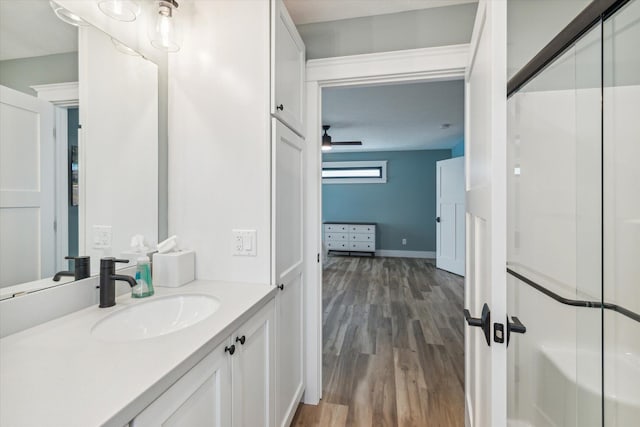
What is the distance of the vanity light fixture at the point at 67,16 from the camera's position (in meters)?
1.02

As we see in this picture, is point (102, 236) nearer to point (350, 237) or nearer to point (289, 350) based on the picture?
point (289, 350)

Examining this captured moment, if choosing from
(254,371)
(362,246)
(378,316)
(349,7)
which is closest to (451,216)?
(362,246)

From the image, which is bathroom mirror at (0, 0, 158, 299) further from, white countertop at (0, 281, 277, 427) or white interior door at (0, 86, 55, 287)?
white countertop at (0, 281, 277, 427)

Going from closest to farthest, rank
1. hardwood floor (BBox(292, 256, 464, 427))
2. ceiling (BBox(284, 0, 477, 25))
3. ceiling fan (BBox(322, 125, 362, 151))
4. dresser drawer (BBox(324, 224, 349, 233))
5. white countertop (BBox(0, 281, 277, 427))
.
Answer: white countertop (BBox(0, 281, 277, 427)) < ceiling (BBox(284, 0, 477, 25)) < hardwood floor (BBox(292, 256, 464, 427)) < ceiling fan (BBox(322, 125, 362, 151)) < dresser drawer (BBox(324, 224, 349, 233))

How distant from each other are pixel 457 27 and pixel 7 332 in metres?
2.37

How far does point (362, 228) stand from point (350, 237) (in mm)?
357

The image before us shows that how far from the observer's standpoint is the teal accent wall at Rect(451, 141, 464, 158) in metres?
5.81

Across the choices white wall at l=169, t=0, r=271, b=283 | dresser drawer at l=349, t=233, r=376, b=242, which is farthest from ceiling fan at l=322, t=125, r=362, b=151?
white wall at l=169, t=0, r=271, b=283

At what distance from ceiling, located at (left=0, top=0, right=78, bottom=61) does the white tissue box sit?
2.78ft

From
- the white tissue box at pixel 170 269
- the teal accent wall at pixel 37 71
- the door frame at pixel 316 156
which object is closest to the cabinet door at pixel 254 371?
the white tissue box at pixel 170 269

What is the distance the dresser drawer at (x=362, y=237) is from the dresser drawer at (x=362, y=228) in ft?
0.23

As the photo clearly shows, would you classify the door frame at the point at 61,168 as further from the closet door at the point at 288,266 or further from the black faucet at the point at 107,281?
the closet door at the point at 288,266

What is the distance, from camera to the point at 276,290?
4.53 ft

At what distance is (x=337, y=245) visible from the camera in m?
6.91
